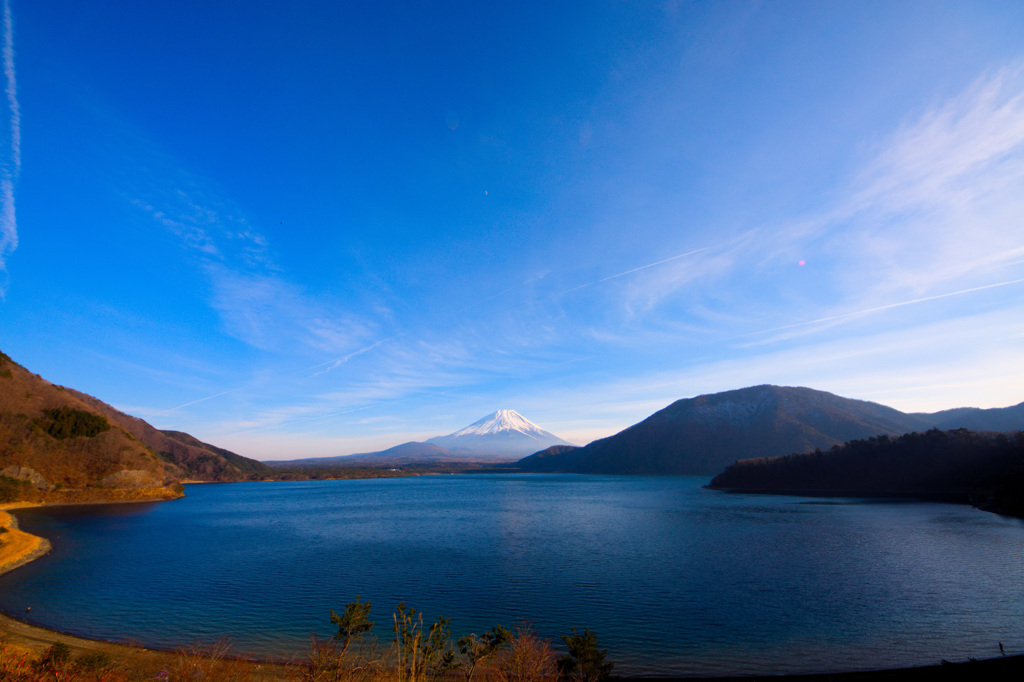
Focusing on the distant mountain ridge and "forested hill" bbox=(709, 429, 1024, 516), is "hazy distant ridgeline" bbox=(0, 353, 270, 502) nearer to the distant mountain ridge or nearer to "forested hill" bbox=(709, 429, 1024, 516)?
"forested hill" bbox=(709, 429, 1024, 516)

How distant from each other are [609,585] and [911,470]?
280ft

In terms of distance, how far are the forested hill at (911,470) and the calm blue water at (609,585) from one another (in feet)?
70.1

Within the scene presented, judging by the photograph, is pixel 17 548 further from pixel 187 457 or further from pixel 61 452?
pixel 187 457

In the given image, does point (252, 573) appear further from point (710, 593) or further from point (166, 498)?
point (166, 498)

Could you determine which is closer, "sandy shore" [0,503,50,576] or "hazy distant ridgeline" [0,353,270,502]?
"sandy shore" [0,503,50,576]

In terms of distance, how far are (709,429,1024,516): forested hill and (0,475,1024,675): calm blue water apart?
21.4 m

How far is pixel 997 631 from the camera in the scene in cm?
1628

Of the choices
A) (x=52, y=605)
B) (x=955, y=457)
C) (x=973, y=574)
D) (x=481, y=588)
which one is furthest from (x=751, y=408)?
(x=52, y=605)

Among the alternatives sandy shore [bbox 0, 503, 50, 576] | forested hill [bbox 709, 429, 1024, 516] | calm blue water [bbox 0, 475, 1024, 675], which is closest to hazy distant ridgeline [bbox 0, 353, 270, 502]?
calm blue water [bbox 0, 475, 1024, 675]

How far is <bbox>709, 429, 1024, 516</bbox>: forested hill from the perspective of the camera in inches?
2344

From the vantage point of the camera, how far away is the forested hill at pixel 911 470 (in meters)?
59.5

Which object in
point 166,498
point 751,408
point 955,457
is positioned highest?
point 751,408

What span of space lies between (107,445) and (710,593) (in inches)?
3760

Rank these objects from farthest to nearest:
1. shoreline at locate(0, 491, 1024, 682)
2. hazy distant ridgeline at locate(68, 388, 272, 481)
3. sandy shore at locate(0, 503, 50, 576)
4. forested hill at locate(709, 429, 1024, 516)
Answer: hazy distant ridgeline at locate(68, 388, 272, 481), forested hill at locate(709, 429, 1024, 516), sandy shore at locate(0, 503, 50, 576), shoreline at locate(0, 491, 1024, 682)
